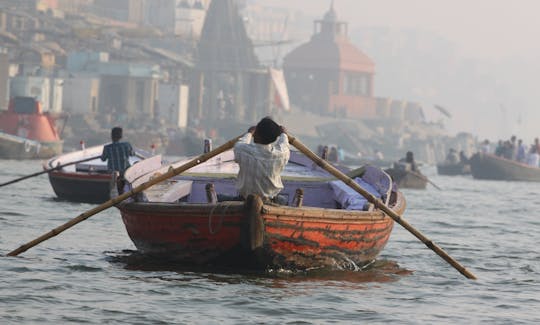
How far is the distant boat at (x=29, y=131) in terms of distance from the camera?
5994 cm

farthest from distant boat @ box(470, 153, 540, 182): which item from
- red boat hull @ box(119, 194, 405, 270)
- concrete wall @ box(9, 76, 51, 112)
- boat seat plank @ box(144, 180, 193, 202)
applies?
red boat hull @ box(119, 194, 405, 270)

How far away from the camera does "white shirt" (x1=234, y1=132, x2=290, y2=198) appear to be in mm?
13688

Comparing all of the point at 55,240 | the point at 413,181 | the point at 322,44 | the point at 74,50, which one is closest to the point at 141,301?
the point at 55,240

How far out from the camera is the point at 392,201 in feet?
57.2

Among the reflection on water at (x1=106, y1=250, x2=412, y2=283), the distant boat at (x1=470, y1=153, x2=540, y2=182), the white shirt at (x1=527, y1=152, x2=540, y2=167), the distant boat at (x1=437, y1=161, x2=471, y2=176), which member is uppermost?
the reflection on water at (x1=106, y1=250, x2=412, y2=283)

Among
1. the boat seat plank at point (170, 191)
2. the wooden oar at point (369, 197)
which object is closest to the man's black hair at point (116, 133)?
the boat seat plank at point (170, 191)

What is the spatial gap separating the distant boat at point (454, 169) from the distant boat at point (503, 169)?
8553mm

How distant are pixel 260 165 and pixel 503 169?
44.6 meters

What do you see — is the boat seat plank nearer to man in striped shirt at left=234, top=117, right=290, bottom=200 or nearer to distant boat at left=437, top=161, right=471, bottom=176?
man in striped shirt at left=234, top=117, right=290, bottom=200

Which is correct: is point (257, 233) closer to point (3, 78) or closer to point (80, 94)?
point (3, 78)

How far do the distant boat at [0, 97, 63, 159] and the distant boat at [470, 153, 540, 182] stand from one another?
21318 millimetres

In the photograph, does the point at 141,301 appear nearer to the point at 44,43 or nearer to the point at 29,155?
the point at 29,155

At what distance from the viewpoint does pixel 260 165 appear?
13664mm

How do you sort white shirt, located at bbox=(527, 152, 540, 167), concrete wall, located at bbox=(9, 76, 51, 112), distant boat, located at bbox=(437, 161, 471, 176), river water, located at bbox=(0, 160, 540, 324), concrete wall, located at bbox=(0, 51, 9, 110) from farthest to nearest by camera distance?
concrete wall, located at bbox=(9, 76, 51, 112) < concrete wall, located at bbox=(0, 51, 9, 110) < distant boat, located at bbox=(437, 161, 471, 176) < white shirt, located at bbox=(527, 152, 540, 167) < river water, located at bbox=(0, 160, 540, 324)
